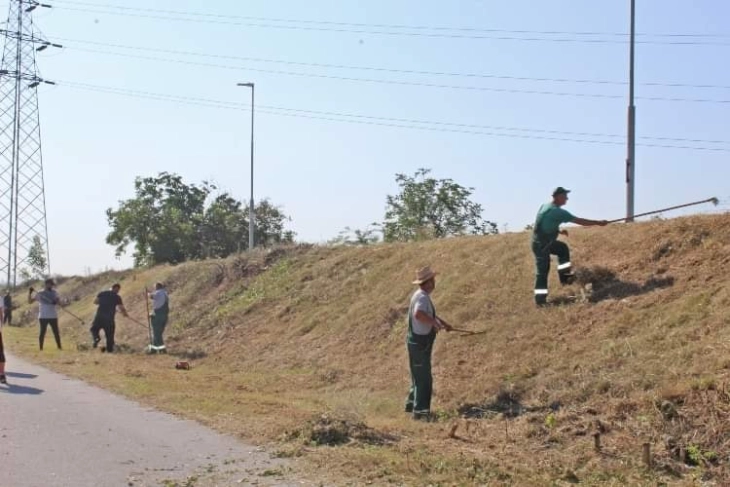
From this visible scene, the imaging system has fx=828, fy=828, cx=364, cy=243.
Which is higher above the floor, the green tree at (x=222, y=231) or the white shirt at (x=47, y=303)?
the green tree at (x=222, y=231)

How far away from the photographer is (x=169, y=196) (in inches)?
2079

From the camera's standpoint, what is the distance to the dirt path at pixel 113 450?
709cm

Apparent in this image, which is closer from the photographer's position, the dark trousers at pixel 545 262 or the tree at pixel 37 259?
the dark trousers at pixel 545 262

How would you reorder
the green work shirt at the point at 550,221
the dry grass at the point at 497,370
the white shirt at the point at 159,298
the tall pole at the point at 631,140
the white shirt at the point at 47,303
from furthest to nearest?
the white shirt at the point at 47,303
the white shirt at the point at 159,298
the tall pole at the point at 631,140
the green work shirt at the point at 550,221
the dry grass at the point at 497,370

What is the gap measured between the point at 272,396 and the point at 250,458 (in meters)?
5.12

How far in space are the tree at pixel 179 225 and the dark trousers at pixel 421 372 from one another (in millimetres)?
37756

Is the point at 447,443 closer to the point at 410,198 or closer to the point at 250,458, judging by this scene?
the point at 250,458

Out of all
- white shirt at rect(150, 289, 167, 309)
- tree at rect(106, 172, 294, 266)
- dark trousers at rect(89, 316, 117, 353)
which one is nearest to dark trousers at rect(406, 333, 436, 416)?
white shirt at rect(150, 289, 167, 309)

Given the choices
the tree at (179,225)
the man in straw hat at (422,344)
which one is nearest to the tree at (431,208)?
the tree at (179,225)

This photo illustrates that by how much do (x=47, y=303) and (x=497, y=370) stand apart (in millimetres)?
13890

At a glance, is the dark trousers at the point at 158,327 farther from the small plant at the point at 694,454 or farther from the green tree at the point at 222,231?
the green tree at the point at 222,231

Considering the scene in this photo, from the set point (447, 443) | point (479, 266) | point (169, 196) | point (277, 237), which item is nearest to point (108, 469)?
point (447, 443)

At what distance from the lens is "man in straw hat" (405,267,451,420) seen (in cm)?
1036

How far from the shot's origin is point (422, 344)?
10.4 m
